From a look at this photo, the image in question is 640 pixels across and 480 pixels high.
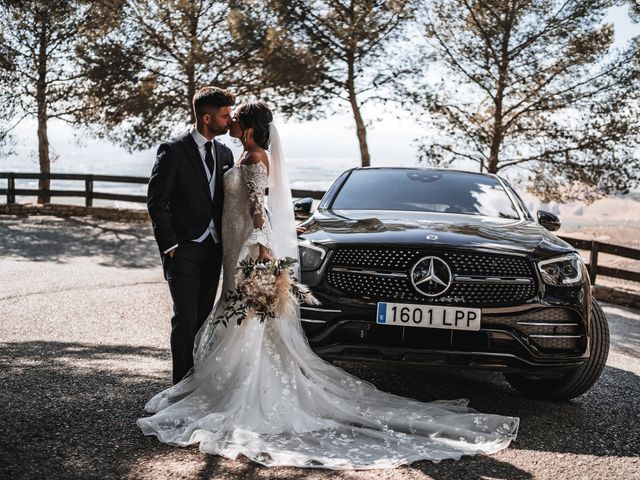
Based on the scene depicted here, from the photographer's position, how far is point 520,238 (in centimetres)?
440

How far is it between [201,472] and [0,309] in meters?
4.95

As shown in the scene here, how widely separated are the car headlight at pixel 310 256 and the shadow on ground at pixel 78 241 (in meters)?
7.67

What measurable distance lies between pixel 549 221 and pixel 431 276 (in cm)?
182

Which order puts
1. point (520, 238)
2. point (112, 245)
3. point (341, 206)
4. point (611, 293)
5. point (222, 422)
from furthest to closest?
point (112, 245), point (611, 293), point (341, 206), point (520, 238), point (222, 422)

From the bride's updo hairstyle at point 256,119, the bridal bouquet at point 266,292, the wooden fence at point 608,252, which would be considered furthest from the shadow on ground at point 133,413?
the wooden fence at point 608,252

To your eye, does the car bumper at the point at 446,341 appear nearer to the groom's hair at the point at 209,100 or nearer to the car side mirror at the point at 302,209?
the groom's hair at the point at 209,100

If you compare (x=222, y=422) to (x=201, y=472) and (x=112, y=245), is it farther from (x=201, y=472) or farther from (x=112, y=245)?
(x=112, y=245)

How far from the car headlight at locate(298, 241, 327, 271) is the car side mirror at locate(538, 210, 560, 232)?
2.04m

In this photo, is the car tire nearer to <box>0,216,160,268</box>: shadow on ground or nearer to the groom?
the groom

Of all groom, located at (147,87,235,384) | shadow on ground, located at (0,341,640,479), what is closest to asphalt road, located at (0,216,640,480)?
shadow on ground, located at (0,341,640,479)

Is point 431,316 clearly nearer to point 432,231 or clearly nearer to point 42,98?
point 432,231

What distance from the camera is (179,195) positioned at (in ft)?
13.6

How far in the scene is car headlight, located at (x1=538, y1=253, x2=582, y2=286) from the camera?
4.12 m

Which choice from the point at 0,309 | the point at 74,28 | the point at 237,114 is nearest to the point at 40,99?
the point at 74,28
